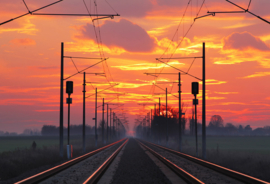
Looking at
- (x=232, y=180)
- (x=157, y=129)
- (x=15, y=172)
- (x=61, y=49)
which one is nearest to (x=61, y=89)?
(x=61, y=49)

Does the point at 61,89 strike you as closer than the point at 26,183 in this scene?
No

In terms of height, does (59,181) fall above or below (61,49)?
below

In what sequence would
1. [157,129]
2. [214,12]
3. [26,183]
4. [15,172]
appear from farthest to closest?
1. [157,129]
2. [15,172]
3. [214,12]
4. [26,183]

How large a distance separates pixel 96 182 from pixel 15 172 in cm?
881

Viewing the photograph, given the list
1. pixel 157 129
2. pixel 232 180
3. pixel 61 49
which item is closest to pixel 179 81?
pixel 61 49

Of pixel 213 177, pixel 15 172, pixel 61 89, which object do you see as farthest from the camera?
pixel 61 89

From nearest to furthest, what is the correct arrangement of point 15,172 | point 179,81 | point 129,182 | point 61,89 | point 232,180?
point 129,182 < point 232,180 < point 15,172 < point 61,89 < point 179,81

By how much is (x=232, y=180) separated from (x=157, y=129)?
251 feet

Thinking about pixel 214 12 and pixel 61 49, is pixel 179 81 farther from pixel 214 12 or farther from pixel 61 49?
pixel 214 12

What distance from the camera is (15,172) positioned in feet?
74.8

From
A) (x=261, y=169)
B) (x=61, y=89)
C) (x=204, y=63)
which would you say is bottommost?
(x=261, y=169)

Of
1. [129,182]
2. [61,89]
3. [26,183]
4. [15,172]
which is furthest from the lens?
[61,89]

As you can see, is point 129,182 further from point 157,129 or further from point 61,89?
point 157,129

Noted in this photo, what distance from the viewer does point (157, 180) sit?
1692 cm
